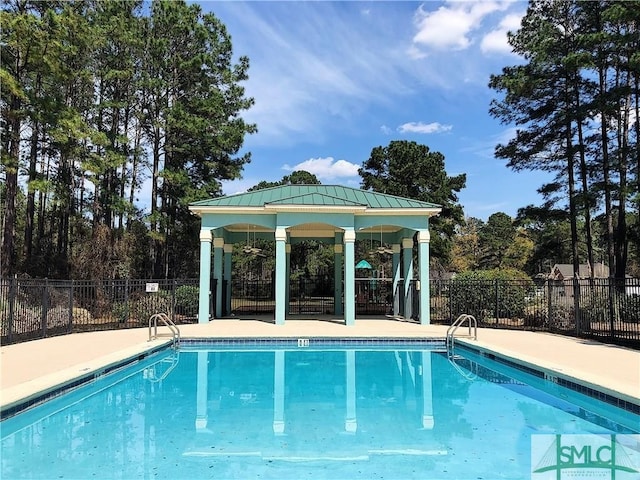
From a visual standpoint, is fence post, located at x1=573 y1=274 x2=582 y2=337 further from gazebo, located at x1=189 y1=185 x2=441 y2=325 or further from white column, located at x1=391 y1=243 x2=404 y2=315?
white column, located at x1=391 y1=243 x2=404 y2=315

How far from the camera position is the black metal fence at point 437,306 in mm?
12734

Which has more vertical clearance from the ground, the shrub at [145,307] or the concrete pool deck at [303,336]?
the shrub at [145,307]

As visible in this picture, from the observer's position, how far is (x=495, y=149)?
23.4 meters

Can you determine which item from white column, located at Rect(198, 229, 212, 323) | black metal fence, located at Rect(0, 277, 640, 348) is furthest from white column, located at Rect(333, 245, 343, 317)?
white column, located at Rect(198, 229, 212, 323)

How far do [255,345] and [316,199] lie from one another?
19.4 ft

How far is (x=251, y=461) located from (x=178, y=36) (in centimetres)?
2525

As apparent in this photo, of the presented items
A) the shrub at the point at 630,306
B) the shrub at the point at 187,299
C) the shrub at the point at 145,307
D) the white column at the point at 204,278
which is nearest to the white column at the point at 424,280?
the shrub at the point at 630,306

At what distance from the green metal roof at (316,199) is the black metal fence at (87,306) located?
3.60 meters

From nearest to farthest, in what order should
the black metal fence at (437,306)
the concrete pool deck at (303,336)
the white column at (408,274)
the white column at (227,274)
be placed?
1. the concrete pool deck at (303,336)
2. the black metal fence at (437,306)
3. the white column at (408,274)
4. the white column at (227,274)

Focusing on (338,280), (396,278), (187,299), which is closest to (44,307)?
(187,299)

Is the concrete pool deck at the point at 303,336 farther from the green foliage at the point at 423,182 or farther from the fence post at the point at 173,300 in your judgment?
the green foliage at the point at 423,182

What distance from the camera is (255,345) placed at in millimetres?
13227

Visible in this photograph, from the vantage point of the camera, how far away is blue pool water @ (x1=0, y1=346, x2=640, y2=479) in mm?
4895

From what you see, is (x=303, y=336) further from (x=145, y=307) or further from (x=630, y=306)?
(x=630, y=306)
